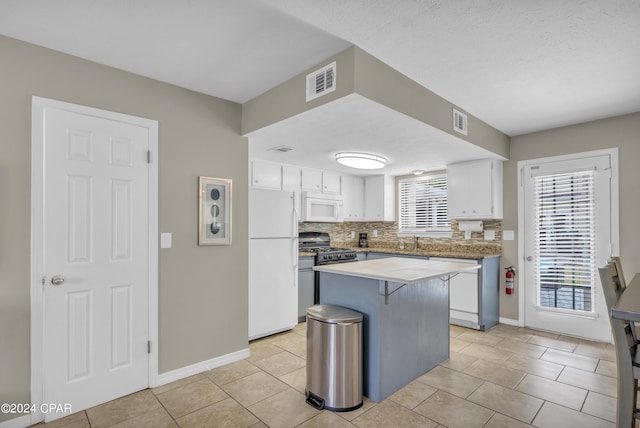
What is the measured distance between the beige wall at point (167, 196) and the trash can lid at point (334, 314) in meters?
1.02

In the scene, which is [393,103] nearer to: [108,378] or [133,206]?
[133,206]

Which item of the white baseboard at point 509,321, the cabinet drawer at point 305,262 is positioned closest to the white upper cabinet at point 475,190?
the white baseboard at point 509,321

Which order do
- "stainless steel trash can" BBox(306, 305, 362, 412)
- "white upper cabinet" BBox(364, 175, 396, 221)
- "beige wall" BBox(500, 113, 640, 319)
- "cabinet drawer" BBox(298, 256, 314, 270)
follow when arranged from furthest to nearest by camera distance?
"white upper cabinet" BBox(364, 175, 396, 221) → "cabinet drawer" BBox(298, 256, 314, 270) → "beige wall" BBox(500, 113, 640, 319) → "stainless steel trash can" BBox(306, 305, 362, 412)

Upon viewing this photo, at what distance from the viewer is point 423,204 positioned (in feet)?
17.7

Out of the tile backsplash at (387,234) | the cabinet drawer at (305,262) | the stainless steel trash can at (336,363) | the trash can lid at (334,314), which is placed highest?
the tile backsplash at (387,234)

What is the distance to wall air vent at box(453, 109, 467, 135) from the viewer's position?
324 centimetres

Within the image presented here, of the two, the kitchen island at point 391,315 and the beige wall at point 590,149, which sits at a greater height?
the beige wall at point 590,149

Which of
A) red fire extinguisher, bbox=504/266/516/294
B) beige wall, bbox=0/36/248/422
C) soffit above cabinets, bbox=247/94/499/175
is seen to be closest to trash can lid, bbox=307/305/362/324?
beige wall, bbox=0/36/248/422

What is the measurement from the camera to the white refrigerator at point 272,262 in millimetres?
3682

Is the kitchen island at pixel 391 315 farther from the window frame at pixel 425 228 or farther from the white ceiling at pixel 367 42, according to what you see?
the window frame at pixel 425 228

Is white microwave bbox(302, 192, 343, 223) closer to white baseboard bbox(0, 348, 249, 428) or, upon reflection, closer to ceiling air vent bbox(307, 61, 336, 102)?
white baseboard bbox(0, 348, 249, 428)

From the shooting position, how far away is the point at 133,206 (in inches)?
→ 102

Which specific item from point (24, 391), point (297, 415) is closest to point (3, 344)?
point (24, 391)

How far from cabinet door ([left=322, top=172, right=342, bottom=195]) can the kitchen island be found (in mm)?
2497
